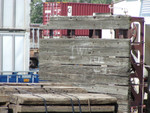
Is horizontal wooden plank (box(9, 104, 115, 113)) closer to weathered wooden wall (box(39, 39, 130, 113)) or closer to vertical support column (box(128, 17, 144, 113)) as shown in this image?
weathered wooden wall (box(39, 39, 130, 113))

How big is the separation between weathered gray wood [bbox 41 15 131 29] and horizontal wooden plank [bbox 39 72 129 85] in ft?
3.01

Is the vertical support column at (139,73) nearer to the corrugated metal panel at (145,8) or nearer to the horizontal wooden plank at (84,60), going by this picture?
the horizontal wooden plank at (84,60)

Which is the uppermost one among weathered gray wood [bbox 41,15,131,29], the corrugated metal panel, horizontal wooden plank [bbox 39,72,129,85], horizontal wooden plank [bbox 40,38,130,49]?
the corrugated metal panel

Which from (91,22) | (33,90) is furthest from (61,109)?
(91,22)

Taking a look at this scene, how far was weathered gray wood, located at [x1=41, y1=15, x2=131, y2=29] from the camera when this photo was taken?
703 centimetres

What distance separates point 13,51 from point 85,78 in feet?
19.3


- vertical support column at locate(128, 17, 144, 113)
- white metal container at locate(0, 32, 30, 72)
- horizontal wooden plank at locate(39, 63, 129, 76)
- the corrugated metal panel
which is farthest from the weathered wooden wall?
the corrugated metal panel

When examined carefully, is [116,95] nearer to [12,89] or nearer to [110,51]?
[110,51]

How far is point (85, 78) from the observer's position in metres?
7.42

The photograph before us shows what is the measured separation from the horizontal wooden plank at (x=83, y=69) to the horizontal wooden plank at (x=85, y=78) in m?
0.06

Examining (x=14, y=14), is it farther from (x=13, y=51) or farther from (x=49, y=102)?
(x=49, y=102)

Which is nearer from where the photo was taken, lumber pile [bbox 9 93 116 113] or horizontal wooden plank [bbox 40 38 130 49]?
lumber pile [bbox 9 93 116 113]

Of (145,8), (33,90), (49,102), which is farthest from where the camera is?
(145,8)

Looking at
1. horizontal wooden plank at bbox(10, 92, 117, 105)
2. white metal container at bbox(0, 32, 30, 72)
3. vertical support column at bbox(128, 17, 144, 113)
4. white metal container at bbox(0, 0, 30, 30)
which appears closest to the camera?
horizontal wooden plank at bbox(10, 92, 117, 105)
